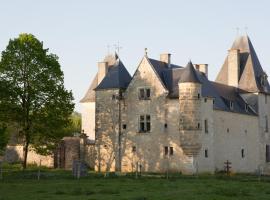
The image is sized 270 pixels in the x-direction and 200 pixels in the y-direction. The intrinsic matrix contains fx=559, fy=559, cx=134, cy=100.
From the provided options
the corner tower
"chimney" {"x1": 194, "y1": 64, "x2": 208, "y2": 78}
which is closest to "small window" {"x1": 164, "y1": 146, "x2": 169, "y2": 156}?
the corner tower

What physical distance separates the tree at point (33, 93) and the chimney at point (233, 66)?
22050 millimetres

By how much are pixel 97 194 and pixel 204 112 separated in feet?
81.3

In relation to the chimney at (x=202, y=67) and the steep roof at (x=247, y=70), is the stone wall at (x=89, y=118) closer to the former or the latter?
the chimney at (x=202, y=67)

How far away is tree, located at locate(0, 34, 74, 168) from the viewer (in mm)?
43438

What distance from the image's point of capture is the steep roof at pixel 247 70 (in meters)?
58.1

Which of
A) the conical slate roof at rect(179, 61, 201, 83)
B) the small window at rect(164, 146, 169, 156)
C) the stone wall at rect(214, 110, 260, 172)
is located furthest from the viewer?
the stone wall at rect(214, 110, 260, 172)

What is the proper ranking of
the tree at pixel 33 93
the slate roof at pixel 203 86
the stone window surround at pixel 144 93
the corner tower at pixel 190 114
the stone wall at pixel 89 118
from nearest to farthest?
1. the tree at pixel 33 93
2. the corner tower at pixel 190 114
3. the slate roof at pixel 203 86
4. the stone window surround at pixel 144 93
5. the stone wall at pixel 89 118

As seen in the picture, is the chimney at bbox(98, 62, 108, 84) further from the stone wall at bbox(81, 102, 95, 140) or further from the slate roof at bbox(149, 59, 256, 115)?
the slate roof at bbox(149, 59, 256, 115)

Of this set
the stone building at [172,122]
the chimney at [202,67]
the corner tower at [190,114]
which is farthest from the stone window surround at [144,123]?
the chimney at [202,67]

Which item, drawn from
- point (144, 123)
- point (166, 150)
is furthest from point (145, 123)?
point (166, 150)

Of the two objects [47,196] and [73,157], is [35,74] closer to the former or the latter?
[73,157]

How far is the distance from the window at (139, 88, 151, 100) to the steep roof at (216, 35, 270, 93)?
45.8ft

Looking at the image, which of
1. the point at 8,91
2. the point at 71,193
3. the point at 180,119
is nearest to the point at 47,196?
the point at 71,193

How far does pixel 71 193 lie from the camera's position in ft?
79.9
